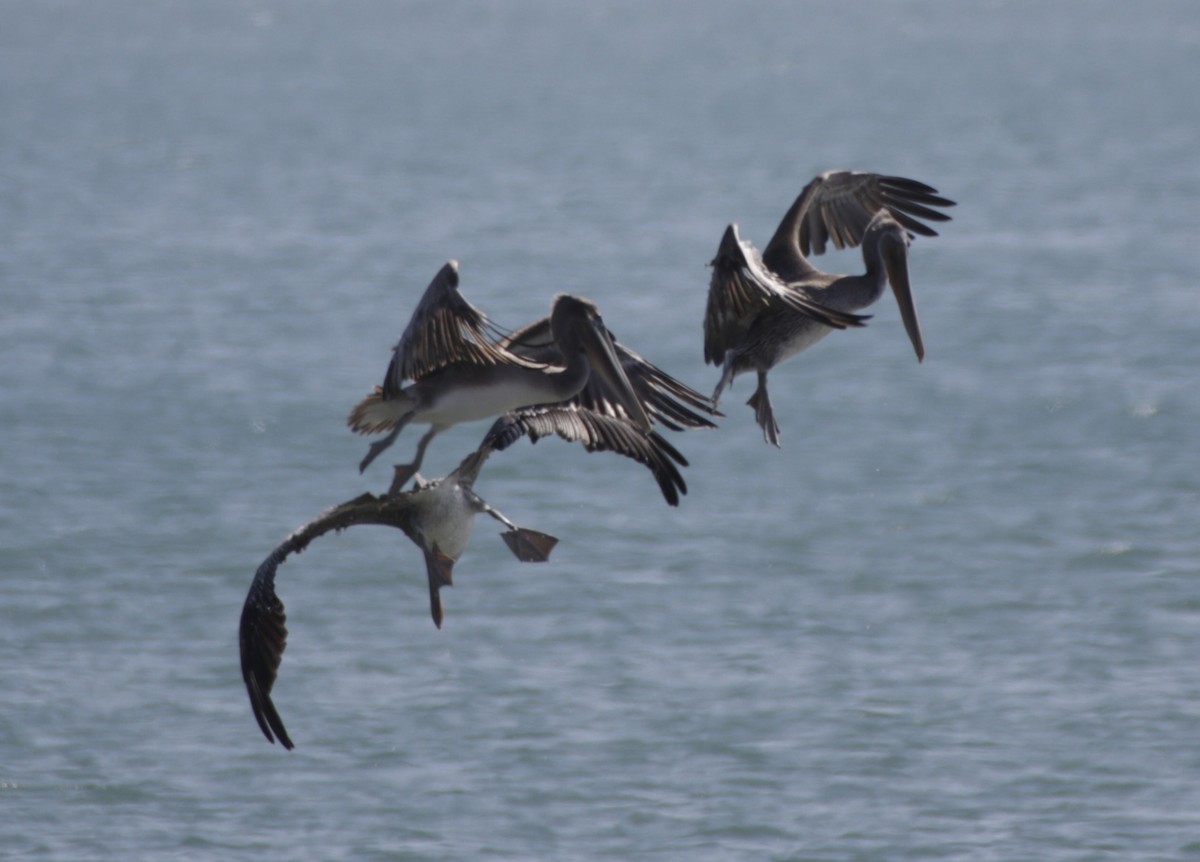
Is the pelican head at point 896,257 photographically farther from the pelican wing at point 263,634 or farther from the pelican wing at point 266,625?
the pelican wing at point 263,634

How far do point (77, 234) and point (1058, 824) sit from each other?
118 ft

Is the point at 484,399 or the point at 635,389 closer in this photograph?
the point at 484,399

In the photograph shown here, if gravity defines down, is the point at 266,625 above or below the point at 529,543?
below

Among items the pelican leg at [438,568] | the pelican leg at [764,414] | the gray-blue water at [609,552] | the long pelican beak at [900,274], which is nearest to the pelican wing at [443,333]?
the pelican leg at [438,568]

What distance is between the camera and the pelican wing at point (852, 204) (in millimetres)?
12391

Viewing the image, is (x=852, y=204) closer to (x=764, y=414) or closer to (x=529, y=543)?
(x=764, y=414)

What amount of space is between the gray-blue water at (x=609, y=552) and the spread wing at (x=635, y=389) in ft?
29.3

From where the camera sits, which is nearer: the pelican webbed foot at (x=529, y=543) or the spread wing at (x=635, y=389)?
the spread wing at (x=635, y=389)

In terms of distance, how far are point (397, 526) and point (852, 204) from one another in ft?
11.4

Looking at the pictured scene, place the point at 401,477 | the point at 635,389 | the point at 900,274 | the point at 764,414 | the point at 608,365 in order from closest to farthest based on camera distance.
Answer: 1. the point at 608,365
2. the point at 401,477
3. the point at 635,389
4. the point at 900,274
5. the point at 764,414

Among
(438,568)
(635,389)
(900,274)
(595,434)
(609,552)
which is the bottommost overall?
(609,552)

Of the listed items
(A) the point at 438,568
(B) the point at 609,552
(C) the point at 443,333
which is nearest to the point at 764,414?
(A) the point at 438,568

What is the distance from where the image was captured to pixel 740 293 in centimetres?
1055

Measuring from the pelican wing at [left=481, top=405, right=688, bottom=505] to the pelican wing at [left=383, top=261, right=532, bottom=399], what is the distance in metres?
0.72
